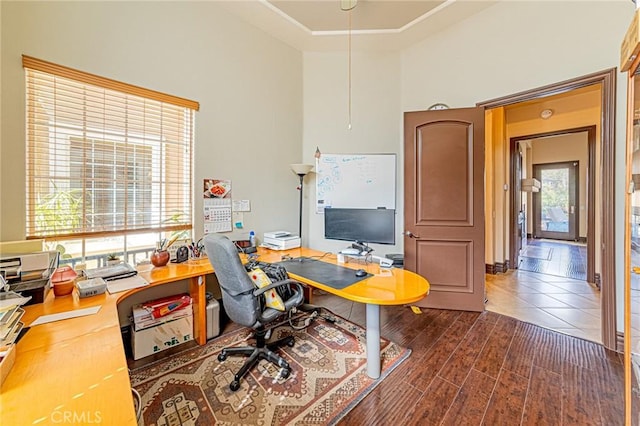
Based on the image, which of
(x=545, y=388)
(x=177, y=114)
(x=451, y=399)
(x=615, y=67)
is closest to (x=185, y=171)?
(x=177, y=114)

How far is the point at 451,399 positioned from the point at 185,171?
2929 mm

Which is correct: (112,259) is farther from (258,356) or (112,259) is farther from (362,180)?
(362,180)

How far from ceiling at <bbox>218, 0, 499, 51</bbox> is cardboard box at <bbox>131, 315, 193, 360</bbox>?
3.22 metres

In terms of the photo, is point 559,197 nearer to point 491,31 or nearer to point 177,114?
point 491,31

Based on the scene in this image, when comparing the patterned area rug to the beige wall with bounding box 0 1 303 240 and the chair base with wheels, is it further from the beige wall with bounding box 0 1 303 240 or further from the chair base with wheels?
the beige wall with bounding box 0 1 303 240

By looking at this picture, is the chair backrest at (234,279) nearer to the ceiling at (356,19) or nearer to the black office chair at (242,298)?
the black office chair at (242,298)

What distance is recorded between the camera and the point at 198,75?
263 cm

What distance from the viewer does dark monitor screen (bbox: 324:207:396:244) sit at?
2.20 metres

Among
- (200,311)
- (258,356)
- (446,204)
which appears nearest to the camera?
(258,356)

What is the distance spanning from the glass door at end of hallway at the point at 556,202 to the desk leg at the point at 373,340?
8.60 metres

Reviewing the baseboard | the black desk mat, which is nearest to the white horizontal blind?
the black desk mat
